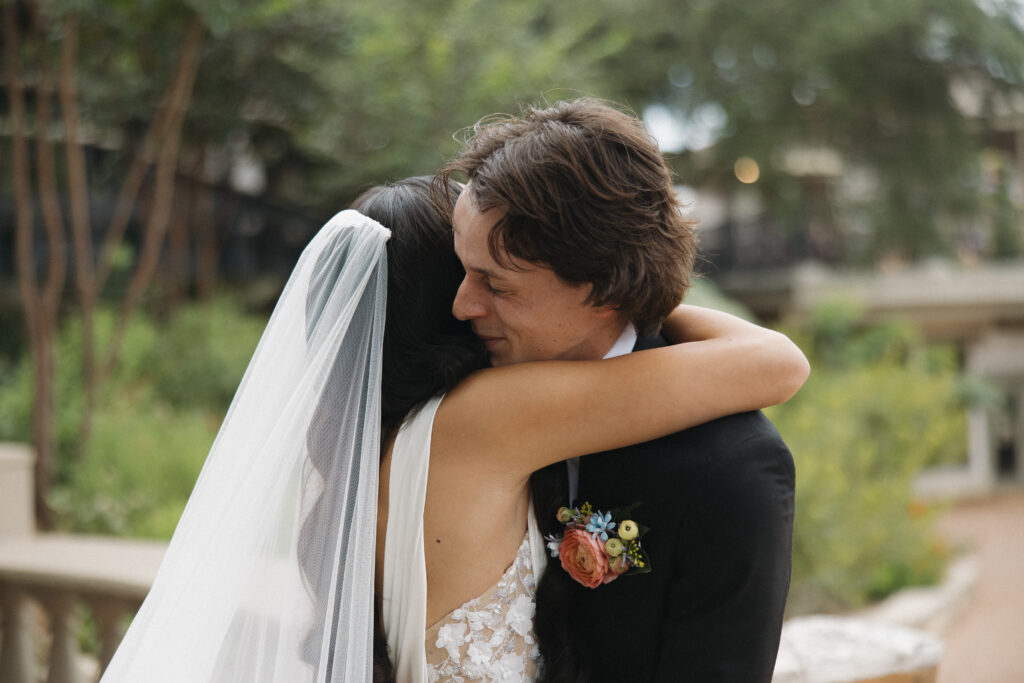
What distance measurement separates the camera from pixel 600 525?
1.67 metres

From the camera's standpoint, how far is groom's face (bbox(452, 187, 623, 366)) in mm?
1602

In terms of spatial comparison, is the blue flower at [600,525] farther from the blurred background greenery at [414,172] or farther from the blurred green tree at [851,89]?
the blurred green tree at [851,89]

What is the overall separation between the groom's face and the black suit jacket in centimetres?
23

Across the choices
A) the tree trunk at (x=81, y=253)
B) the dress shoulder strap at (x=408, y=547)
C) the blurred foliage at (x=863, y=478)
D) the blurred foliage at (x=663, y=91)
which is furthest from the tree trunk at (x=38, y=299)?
the blurred foliage at (x=863, y=478)

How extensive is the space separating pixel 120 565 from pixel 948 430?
914cm

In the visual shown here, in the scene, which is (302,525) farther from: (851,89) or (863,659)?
(851,89)

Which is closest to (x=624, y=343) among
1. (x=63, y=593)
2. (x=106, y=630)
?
(x=106, y=630)

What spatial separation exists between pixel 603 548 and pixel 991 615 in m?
8.59

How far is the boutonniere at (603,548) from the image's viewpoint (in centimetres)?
163

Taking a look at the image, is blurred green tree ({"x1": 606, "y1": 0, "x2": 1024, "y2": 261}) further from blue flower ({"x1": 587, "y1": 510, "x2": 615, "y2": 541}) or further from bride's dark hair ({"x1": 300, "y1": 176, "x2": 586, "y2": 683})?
blue flower ({"x1": 587, "y1": 510, "x2": 615, "y2": 541})

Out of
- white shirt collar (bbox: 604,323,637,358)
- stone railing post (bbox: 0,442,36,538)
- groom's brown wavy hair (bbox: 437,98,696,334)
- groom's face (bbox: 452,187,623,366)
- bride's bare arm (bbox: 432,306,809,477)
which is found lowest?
stone railing post (bbox: 0,442,36,538)

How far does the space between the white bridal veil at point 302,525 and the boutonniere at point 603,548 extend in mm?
379

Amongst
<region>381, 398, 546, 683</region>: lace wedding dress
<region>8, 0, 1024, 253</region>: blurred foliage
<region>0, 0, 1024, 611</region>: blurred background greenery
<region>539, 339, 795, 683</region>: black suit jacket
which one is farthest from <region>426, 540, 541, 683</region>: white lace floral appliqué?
<region>8, 0, 1024, 253</region>: blurred foliage

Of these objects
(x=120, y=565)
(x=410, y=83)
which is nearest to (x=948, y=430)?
(x=410, y=83)
